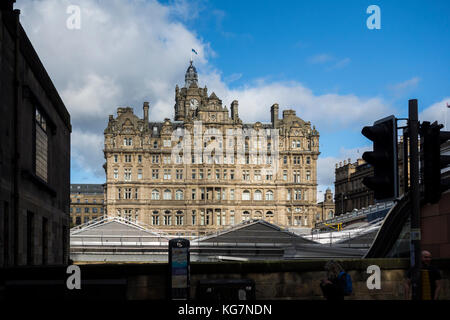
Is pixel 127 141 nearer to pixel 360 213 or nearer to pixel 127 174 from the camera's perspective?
pixel 127 174

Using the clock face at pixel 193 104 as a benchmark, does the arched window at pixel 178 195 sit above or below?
below

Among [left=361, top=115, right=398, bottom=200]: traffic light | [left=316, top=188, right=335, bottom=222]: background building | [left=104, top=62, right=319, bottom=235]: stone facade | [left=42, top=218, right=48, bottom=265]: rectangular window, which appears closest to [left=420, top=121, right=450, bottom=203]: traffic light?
[left=361, top=115, right=398, bottom=200]: traffic light

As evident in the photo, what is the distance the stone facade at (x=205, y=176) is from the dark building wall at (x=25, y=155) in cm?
7770

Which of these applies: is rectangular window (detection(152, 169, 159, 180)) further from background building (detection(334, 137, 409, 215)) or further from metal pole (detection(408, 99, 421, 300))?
metal pole (detection(408, 99, 421, 300))

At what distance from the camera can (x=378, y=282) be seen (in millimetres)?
16672

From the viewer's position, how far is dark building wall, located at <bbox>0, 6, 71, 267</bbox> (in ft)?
69.9

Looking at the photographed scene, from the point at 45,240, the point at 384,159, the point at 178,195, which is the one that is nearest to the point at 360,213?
the point at 178,195

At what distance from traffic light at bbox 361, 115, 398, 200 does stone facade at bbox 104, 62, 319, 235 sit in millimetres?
102117

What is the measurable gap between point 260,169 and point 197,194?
12.7 metres

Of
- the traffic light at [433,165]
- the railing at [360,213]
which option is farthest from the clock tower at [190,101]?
the traffic light at [433,165]

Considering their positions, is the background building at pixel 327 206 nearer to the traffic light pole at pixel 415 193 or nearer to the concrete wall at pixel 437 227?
the concrete wall at pixel 437 227

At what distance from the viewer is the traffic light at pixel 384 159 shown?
921 cm

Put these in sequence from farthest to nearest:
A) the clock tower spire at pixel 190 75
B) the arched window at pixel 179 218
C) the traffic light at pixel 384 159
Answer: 1. the clock tower spire at pixel 190 75
2. the arched window at pixel 179 218
3. the traffic light at pixel 384 159
